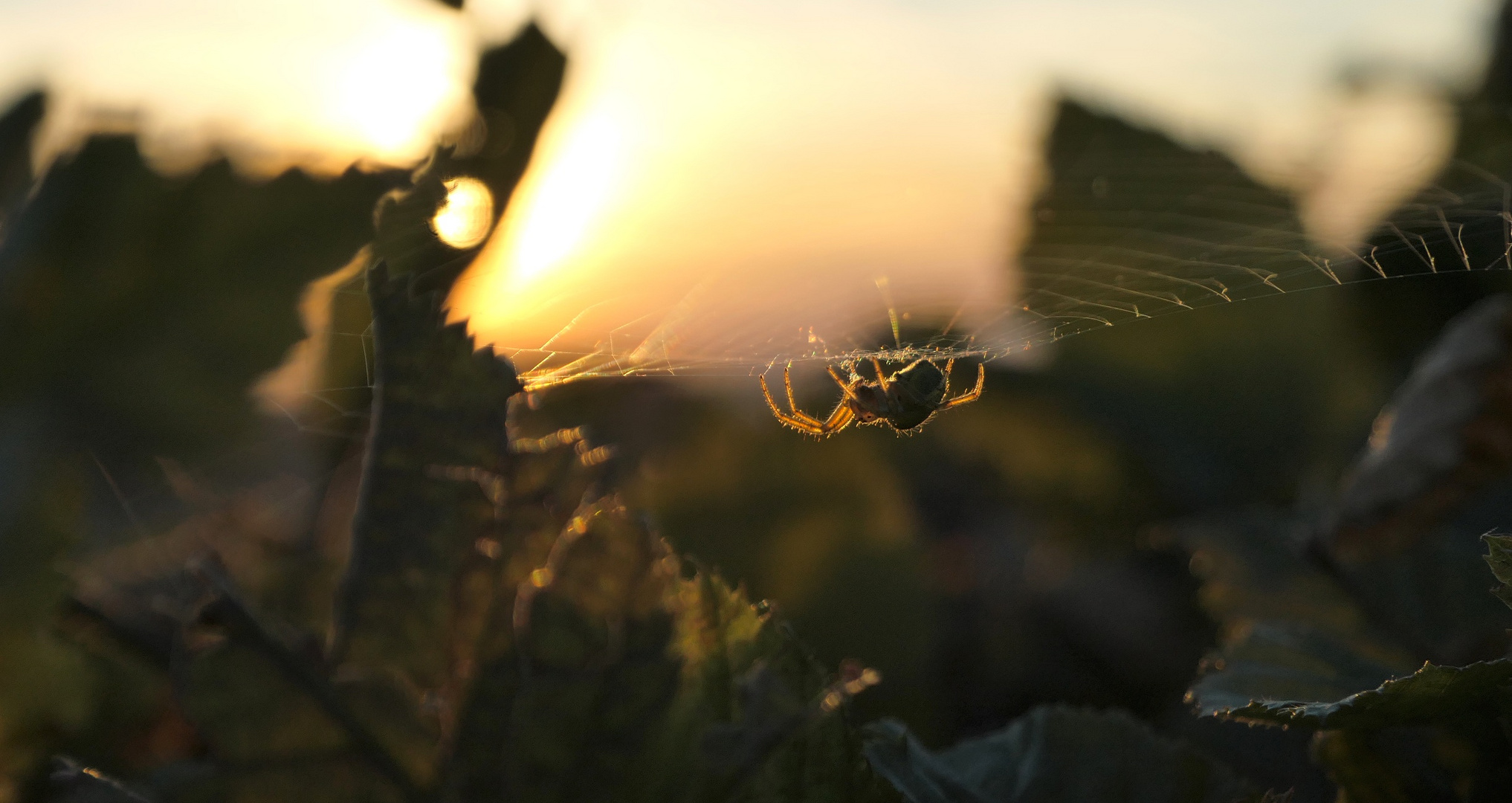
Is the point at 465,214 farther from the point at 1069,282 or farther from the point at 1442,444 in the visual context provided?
the point at 1069,282

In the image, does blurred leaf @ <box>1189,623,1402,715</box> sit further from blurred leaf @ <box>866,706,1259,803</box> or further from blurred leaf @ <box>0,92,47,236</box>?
blurred leaf @ <box>0,92,47,236</box>

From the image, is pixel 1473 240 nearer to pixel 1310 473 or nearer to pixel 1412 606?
pixel 1310 473

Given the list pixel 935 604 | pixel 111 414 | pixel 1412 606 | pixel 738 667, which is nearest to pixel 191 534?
pixel 111 414

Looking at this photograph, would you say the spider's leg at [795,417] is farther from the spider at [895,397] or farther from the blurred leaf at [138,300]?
the blurred leaf at [138,300]

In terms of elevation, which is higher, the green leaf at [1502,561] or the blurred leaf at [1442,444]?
the green leaf at [1502,561]

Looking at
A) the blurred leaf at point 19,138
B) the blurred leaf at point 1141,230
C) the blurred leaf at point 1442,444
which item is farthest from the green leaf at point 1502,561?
the blurred leaf at point 19,138

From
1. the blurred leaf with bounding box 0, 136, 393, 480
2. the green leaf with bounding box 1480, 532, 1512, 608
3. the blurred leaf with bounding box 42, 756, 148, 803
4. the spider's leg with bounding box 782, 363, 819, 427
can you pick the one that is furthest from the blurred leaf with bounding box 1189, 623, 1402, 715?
the blurred leaf with bounding box 0, 136, 393, 480
